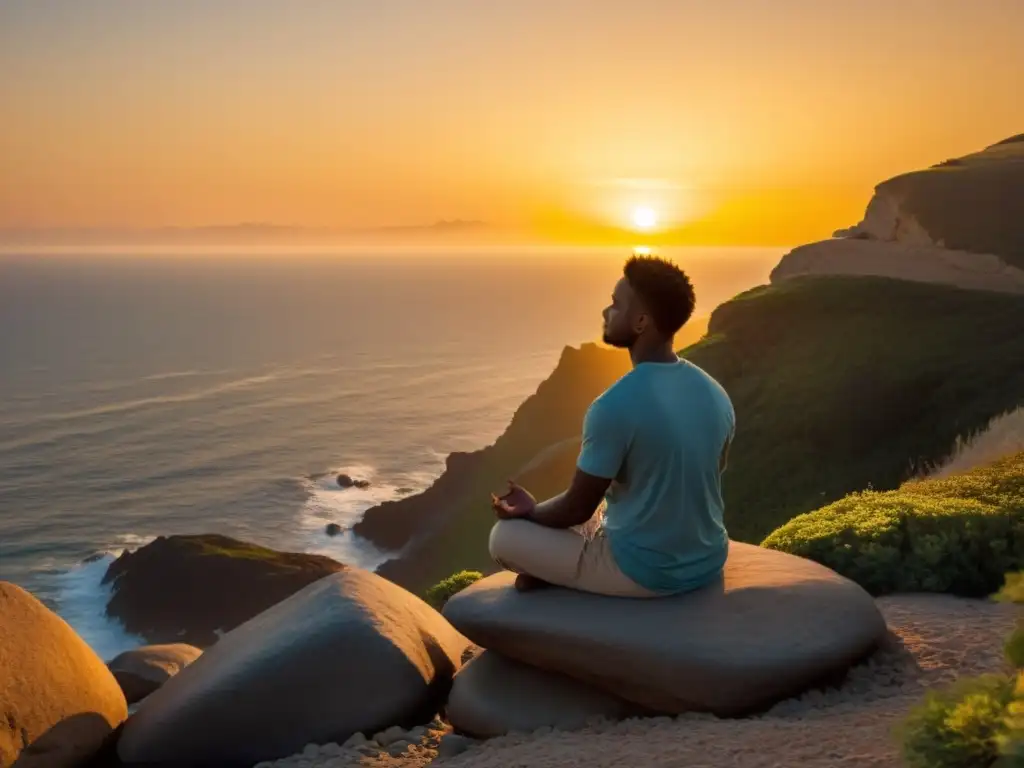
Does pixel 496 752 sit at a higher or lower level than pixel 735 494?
higher

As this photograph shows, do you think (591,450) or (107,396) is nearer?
(591,450)

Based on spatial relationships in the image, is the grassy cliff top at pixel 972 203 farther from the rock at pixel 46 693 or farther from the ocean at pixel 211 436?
the ocean at pixel 211 436

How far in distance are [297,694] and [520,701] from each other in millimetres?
1910

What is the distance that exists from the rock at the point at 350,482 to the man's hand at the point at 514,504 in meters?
78.5

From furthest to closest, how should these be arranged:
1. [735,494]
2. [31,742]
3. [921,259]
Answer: [921,259]
[735,494]
[31,742]

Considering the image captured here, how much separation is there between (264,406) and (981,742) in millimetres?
116928

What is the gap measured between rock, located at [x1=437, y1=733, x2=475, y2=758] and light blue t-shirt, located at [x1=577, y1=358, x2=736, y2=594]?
1.93 metres

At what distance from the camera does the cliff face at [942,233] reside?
33.1 m

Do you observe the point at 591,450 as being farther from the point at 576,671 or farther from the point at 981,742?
the point at 981,742

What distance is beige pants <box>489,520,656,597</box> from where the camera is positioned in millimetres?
6734

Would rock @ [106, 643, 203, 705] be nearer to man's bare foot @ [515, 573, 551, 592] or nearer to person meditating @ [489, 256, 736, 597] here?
man's bare foot @ [515, 573, 551, 592]

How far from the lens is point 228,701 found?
7617mm

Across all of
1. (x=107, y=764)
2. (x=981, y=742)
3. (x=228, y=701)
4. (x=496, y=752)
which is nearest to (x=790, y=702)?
(x=496, y=752)

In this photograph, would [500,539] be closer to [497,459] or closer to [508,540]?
[508,540]
